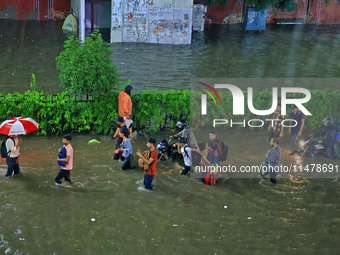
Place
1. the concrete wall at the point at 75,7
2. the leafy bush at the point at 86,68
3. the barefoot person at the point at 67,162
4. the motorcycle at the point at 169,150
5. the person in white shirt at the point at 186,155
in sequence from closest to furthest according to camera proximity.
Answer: the barefoot person at the point at 67,162 → the person in white shirt at the point at 186,155 → the motorcycle at the point at 169,150 → the leafy bush at the point at 86,68 → the concrete wall at the point at 75,7

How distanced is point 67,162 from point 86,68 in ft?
11.7

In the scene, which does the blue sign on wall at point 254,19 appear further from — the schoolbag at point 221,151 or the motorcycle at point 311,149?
the schoolbag at point 221,151

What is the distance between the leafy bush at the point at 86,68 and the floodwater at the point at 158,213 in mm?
2060

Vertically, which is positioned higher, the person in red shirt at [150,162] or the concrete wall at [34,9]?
the concrete wall at [34,9]

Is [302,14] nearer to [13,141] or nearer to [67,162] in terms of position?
[67,162]

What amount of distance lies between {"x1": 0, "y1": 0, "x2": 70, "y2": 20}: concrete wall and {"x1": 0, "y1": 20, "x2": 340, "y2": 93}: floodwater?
800mm

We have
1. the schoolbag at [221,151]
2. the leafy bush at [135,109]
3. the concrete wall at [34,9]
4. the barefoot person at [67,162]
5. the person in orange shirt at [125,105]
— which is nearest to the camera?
the barefoot person at [67,162]

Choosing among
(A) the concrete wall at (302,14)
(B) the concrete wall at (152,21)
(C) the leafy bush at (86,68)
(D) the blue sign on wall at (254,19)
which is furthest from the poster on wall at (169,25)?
(C) the leafy bush at (86,68)

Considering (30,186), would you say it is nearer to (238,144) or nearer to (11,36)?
(238,144)

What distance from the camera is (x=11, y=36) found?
25.3m

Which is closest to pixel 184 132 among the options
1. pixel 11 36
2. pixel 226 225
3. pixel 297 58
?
pixel 226 225

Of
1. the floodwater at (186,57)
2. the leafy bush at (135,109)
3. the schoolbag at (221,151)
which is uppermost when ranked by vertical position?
the floodwater at (186,57)

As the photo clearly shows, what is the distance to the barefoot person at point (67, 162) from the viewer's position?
379 inches

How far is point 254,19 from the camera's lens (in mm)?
30406
